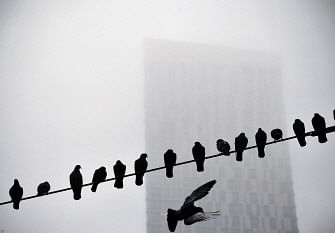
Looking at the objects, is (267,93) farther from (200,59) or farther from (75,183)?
(75,183)

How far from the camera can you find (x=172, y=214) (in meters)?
4.95

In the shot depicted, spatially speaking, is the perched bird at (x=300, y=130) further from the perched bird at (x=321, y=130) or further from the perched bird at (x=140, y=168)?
the perched bird at (x=140, y=168)

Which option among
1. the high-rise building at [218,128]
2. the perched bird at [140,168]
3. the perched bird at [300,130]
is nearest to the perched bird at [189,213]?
the perched bird at [140,168]

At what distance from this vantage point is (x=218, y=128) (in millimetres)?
75875

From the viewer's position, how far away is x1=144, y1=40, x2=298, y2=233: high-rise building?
66438 mm

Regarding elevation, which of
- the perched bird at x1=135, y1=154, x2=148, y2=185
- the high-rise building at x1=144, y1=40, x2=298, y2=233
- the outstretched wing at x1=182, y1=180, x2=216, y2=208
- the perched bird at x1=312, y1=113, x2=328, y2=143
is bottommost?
the outstretched wing at x1=182, y1=180, x2=216, y2=208

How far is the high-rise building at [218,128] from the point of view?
218 ft

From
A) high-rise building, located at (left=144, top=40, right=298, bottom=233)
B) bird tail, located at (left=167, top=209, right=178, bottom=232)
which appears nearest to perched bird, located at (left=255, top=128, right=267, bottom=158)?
bird tail, located at (left=167, top=209, right=178, bottom=232)

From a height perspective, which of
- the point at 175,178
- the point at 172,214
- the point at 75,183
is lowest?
the point at 172,214

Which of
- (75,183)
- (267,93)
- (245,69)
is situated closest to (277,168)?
(267,93)

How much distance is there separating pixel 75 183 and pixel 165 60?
3061 inches

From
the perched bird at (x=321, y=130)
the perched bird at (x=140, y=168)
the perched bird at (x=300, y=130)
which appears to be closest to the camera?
the perched bird at (x=321, y=130)

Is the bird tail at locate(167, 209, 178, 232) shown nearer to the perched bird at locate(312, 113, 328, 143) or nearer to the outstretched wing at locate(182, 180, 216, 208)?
the outstretched wing at locate(182, 180, 216, 208)

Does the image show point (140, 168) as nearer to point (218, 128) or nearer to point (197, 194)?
point (197, 194)
